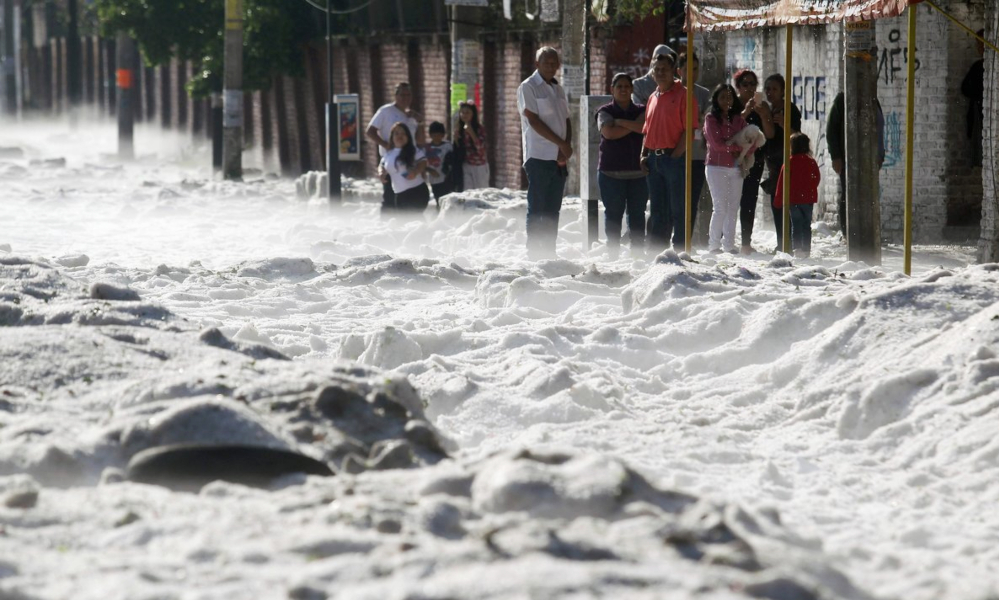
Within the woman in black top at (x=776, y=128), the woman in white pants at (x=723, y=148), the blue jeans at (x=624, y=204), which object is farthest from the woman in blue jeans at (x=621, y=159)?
the woman in black top at (x=776, y=128)

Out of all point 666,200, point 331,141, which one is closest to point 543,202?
point 666,200

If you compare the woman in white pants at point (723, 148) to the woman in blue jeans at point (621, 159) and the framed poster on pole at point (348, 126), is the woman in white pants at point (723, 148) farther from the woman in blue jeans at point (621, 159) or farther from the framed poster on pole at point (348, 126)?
the framed poster on pole at point (348, 126)

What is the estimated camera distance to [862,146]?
37.3ft

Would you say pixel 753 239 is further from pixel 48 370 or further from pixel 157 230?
pixel 48 370

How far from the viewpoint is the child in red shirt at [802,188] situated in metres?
12.2

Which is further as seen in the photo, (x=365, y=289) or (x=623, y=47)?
(x=623, y=47)

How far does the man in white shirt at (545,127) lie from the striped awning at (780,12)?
3.61 ft

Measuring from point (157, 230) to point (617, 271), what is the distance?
28.5 ft

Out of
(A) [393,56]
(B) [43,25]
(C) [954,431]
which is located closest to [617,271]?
(C) [954,431]

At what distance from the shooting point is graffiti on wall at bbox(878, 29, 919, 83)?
14383mm

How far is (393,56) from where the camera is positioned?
1101 inches

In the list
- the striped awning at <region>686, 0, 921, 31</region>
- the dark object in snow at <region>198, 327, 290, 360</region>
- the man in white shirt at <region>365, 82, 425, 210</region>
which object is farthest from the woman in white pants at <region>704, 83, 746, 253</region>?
the dark object in snow at <region>198, 327, 290, 360</region>

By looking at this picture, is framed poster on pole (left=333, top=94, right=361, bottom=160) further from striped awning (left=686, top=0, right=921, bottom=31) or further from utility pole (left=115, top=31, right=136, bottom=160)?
utility pole (left=115, top=31, right=136, bottom=160)

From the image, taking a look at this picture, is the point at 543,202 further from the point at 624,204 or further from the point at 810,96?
the point at 810,96
